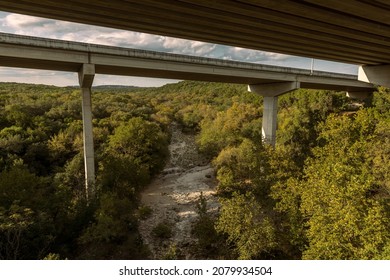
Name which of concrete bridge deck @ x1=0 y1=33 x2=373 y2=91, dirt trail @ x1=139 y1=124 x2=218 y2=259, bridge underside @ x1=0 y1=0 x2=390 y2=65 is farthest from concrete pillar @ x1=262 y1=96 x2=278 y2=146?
bridge underside @ x1=0 y1=0 x2=390 y2=65

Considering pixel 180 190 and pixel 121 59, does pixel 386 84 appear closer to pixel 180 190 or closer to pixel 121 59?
pixel 121 59

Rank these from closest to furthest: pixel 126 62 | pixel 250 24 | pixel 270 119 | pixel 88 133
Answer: pixel 250 24 → pixel 126 62 → pixel 88 133 → pixel 270 119

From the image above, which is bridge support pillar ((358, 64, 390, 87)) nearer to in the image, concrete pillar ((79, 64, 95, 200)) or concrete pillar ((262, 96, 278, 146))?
concrete pillar ((262, 96, 278, 146))

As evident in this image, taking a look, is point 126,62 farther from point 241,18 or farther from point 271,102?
point 271,102

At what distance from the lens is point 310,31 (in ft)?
21.8

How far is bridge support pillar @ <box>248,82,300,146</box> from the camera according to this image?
24453 millimetres

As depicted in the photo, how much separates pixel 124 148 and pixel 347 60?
1727cm

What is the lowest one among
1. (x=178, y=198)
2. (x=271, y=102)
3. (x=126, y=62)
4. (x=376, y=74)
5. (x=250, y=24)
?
(x=178, y=198)

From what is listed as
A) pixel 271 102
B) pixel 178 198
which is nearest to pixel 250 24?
pixel 178 198

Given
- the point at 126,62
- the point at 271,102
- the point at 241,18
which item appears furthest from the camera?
the point at 271,102

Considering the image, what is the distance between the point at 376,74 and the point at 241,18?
8.52m

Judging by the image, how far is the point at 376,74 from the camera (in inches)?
440

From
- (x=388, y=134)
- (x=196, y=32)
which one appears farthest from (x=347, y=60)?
(x=388, y=134)

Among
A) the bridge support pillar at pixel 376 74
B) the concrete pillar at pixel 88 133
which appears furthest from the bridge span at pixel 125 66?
the bridge support pillar at pixel 376 74
